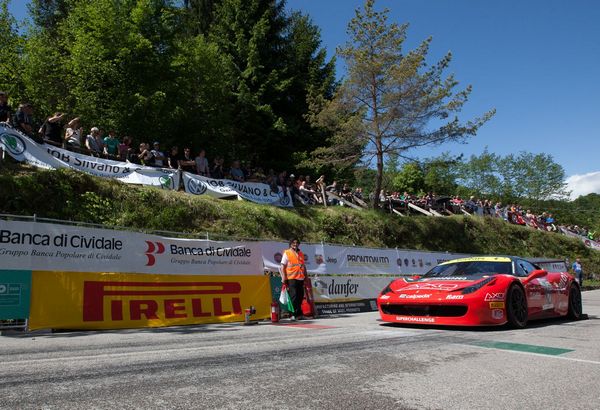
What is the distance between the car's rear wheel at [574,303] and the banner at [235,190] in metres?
11.2

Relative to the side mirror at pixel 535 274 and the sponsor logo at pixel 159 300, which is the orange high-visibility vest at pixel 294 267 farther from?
the side mirror at pixel 535 274

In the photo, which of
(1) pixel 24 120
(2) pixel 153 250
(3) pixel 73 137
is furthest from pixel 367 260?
(1) pixel 24 120

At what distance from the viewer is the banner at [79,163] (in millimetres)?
12125

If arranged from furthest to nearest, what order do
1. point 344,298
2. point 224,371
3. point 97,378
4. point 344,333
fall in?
point 344,298
point 344,333
point 224,371
point 97,378

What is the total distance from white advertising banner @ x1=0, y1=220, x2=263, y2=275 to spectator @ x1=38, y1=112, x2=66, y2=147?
5829 millimetres

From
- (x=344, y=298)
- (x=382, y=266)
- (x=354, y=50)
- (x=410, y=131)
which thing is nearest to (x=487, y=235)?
(x=410, y=131)

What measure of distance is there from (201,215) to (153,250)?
5.63 m

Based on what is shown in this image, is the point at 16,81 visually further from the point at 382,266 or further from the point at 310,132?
the point at 382,266

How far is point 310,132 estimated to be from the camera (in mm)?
30141

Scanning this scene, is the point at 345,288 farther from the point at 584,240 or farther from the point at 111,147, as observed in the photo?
the point at 584,240

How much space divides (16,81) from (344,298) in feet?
66.6

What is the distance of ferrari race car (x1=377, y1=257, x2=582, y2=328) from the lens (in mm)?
7199

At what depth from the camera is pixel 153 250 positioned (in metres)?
Answer: 9.52

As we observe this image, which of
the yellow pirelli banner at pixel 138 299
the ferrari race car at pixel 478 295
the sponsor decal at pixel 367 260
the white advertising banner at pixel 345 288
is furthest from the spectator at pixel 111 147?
the ferrari race car at pixel 478 295
